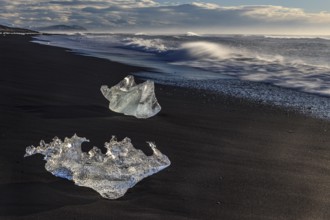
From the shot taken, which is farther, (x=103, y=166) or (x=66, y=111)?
(x=66, y=111)

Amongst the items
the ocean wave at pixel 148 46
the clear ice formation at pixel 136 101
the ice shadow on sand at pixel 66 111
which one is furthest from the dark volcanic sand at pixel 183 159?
the ocean wave at pixel 148 46

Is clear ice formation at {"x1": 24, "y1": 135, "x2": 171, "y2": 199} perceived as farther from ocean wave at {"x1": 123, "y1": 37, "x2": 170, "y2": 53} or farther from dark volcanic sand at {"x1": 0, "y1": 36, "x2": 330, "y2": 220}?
ocean wave at {"x1": 123, "y1": 37, "x2": 170, "y2": 53}

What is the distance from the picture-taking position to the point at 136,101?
5973 millimetres

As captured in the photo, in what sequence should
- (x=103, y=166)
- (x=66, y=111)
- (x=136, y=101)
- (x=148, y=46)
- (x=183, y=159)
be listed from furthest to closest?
(x=148, y=46)
(x=136, y=101)
(x=66, y=111)
(x=183, y=159)
(x=103, y=166)

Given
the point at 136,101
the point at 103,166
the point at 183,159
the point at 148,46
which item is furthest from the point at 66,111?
the point at 148,46

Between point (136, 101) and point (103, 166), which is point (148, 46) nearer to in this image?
point (136, 101)

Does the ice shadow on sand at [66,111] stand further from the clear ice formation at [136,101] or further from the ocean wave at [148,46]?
the ocean wave at [148,46]

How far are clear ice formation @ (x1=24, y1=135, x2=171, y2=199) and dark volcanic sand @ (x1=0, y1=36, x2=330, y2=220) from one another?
0.08 metres

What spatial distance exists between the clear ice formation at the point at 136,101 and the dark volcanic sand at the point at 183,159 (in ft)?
0.55

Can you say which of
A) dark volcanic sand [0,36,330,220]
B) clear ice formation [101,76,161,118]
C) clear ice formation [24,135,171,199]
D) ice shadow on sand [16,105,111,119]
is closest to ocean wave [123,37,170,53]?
dark volcanic sand [0,36,330,220]

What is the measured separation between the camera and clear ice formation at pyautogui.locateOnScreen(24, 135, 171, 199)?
10.3 ft

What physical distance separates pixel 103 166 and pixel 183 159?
106 cm

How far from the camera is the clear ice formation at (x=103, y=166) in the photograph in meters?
3.14

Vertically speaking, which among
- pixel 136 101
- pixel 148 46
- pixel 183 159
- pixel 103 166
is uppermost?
pixel 148 46
